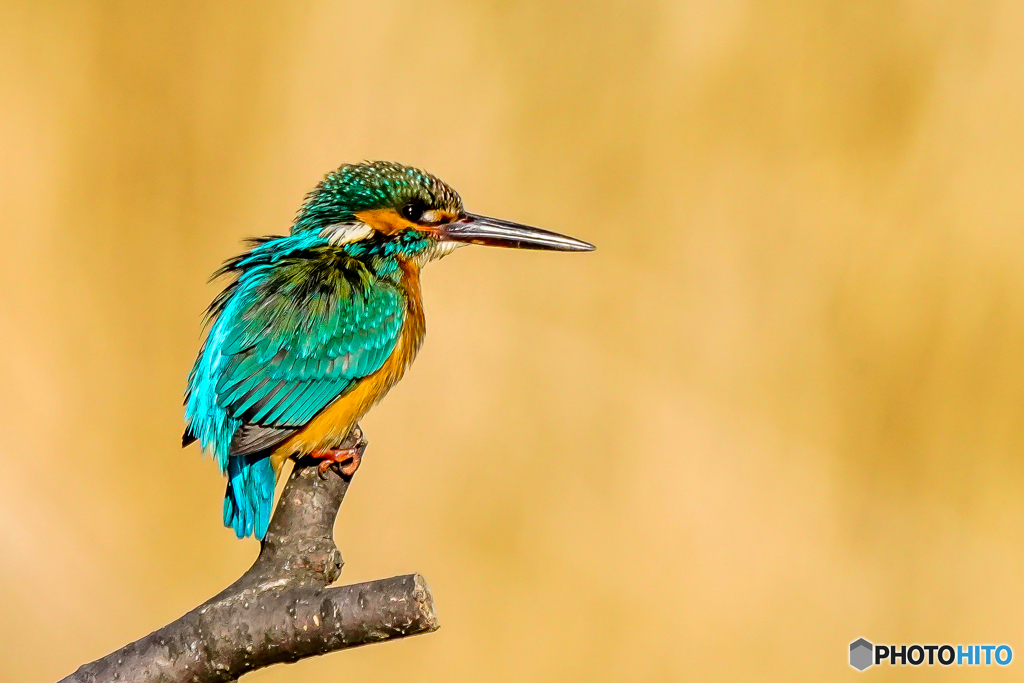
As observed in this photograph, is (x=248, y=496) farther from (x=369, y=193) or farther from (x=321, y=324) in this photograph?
(x=369, y=193)

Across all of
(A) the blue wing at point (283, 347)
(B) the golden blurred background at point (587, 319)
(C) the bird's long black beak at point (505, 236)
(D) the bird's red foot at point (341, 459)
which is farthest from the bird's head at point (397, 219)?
(B) the golden blurred background at point (587, 319)

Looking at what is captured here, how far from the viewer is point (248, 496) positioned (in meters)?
1.61

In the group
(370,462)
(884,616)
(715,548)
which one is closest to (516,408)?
(370,462)

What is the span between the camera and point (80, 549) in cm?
250

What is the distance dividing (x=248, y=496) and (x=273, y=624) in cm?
49

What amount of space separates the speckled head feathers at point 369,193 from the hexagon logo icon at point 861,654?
1.49 metres

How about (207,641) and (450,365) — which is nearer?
(207,641)

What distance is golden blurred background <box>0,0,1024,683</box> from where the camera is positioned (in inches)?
97.1

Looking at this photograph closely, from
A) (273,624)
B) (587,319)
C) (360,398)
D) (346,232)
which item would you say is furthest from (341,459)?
(587,319)

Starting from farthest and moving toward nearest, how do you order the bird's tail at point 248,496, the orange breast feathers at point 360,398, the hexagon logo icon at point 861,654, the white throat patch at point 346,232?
the hexagon logo icon at point 861,654
the white throat patch at point 346,232
the orange breast feathers at point 360,398
the bird's tail at point 248,496

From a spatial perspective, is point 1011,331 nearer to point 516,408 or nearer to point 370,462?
point 516,408

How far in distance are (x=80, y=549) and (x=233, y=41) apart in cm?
131

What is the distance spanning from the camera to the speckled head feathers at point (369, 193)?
185 cm

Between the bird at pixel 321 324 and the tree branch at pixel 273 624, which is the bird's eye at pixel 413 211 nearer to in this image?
the bird at pixel 321 324
